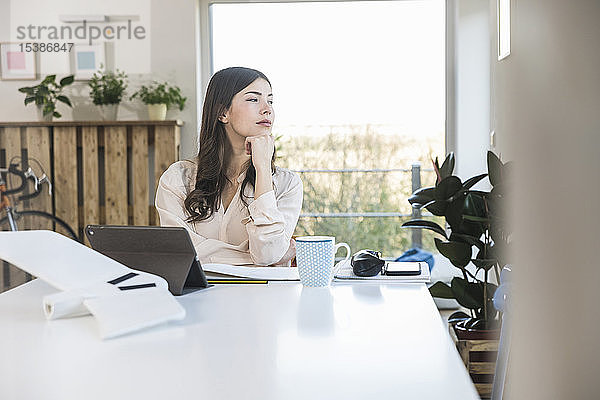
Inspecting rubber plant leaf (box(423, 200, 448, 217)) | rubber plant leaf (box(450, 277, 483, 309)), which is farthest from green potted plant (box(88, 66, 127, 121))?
rubber plant leaf (box(450, 277, 483, 309))

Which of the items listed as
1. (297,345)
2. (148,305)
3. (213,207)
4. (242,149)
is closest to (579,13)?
(297,345)

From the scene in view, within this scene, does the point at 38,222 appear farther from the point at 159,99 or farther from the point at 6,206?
the point at 159,99

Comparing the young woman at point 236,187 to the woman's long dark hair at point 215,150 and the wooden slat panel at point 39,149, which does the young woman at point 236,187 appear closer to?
the woman's long dark hair at point 215,150

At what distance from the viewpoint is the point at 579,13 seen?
0.22 m

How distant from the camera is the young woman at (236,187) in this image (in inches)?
72.1

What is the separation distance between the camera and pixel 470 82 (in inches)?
165

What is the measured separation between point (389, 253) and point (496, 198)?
2130 millimetres

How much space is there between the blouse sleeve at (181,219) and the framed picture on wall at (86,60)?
2459mm

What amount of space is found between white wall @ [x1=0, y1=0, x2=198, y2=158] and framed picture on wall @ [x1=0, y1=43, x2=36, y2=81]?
7 cm

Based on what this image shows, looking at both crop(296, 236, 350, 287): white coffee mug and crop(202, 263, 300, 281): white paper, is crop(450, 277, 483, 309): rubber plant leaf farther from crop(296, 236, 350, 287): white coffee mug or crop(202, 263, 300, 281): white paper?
crop(296, 236, 350, 287): white coffee mug

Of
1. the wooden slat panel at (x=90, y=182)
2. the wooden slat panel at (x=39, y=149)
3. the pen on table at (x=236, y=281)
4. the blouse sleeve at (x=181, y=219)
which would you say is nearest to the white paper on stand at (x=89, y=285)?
the pen on table at (x=236, y=281)

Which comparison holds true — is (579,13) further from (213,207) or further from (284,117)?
(284,117)

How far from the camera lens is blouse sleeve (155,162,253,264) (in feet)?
6.05

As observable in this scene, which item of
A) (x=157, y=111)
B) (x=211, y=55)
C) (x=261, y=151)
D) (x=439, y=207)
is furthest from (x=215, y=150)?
(x=211, y=55)
